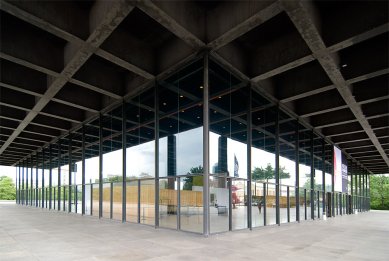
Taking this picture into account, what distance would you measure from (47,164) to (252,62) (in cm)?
2929

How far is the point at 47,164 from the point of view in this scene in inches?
1403

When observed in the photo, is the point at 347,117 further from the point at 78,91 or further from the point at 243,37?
the point at 78,91

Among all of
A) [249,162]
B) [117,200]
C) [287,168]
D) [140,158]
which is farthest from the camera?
[287,168]

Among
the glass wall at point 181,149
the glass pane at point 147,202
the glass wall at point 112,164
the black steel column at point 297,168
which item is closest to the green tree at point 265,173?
the black steel column at point 297,168

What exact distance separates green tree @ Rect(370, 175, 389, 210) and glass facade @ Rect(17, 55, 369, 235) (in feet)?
191

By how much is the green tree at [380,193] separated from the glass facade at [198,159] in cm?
5816

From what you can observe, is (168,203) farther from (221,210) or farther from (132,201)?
(132,201)

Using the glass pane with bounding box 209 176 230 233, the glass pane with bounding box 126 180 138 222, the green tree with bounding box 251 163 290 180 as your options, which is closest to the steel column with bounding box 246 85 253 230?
the green tree with bounding box 251 163 290 180

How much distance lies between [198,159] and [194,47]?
15.9ft

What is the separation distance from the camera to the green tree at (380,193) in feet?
239

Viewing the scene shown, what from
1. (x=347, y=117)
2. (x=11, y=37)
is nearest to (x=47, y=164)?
(x=11, y=37)

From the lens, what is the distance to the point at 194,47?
1291 cm

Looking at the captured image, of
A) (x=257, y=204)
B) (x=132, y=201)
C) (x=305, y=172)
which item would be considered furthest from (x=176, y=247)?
(x=305, y=172)

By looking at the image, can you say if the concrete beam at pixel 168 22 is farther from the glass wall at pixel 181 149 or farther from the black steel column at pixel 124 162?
the black steel column at pixel 124 162
